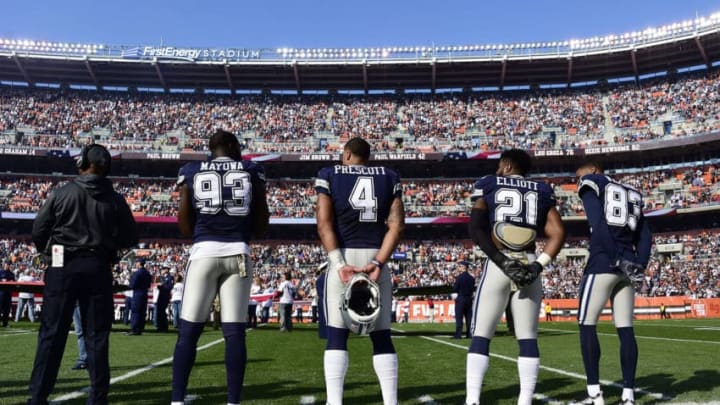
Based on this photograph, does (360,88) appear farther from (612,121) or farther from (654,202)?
(654,202)

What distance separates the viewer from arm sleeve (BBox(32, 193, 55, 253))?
5.01 m

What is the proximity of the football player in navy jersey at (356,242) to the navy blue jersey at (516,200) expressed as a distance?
0.86m

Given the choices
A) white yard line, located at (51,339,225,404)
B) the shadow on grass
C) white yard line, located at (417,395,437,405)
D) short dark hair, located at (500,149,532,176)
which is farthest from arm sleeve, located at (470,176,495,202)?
white yard line, located at (51,339,225,404)

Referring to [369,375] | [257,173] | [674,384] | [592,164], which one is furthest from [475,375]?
[674,384]

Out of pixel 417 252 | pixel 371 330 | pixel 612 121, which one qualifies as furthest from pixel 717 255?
pixel 371 330

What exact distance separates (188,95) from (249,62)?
6.89 meters

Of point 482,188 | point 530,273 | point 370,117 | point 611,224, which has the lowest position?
point 530,273

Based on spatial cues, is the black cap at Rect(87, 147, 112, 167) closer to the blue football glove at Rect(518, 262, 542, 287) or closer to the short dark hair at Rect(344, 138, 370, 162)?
the short dark hair at Rect(344, 138, 370, 162)

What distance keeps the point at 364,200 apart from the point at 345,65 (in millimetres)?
49411

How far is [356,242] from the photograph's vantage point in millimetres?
4707

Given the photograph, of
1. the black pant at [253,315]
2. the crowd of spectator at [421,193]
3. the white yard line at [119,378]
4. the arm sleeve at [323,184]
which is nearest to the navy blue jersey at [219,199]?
the arm sleeve at [323,184]

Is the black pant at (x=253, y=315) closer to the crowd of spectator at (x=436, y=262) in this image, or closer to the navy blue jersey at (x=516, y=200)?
the crowd of spectator at (x=436, y=262)

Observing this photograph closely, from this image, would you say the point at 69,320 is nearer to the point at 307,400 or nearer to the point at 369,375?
the point at 307,400

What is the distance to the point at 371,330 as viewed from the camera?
4.58 meters
